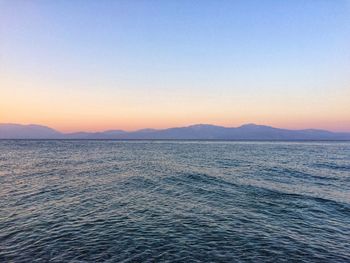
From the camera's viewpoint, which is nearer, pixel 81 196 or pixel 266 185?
pixel 81 196

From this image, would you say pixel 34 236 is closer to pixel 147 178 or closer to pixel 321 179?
pixel 147 178

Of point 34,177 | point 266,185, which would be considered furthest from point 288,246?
point 34,177

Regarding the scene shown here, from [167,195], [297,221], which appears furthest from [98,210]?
[297,221]

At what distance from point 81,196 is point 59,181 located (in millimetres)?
9610

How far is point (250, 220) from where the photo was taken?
19062mm

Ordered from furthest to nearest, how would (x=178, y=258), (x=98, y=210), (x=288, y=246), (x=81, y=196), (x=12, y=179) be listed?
(x=12, y=179) → (x=81, y=196) → (x=98, y=210) → (x=288, y=246) → (x=178, y=258)

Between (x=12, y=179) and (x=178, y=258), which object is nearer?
(x=178, y=258)

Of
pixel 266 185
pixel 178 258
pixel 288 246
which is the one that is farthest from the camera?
pixel 266 185

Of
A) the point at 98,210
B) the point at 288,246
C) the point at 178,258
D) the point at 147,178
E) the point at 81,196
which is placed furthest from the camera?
the point at 147,178

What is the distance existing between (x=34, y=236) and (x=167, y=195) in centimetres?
1384

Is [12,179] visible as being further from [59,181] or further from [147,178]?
[147,178]

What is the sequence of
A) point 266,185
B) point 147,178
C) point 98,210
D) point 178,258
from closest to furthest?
point 178,258 → point 98,210 → point 266,185 → point 147,178

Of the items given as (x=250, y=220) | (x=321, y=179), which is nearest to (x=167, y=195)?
(x=250, y=220)

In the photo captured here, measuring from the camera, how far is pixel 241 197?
25.9m
